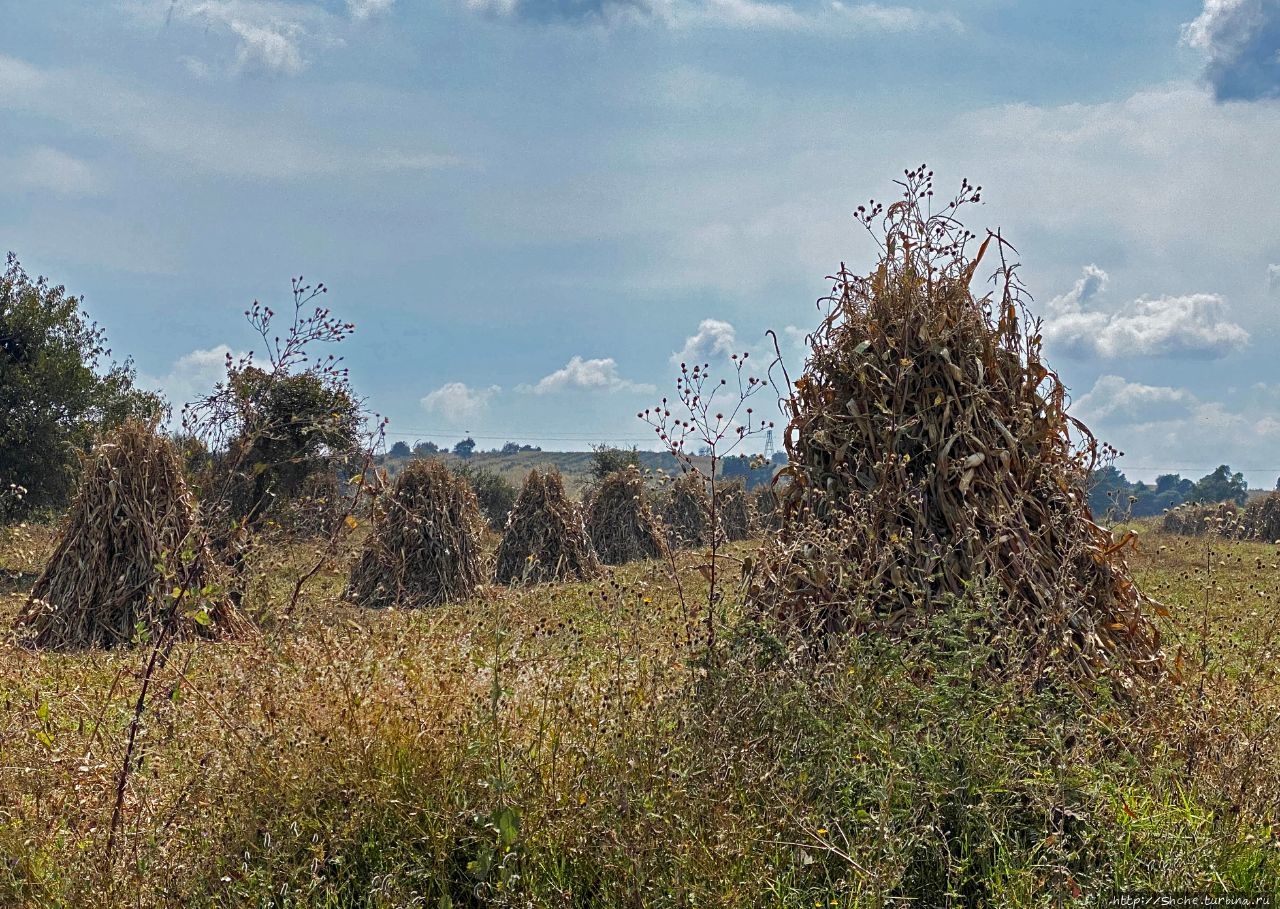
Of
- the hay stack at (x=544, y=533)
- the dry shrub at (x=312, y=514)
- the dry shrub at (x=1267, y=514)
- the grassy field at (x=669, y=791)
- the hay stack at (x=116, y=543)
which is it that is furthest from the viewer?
the dry shrub at (x=1267, y=514)

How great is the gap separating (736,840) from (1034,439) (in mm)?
2545

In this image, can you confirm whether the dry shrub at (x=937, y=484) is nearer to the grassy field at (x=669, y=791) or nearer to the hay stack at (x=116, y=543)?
the grassy field at (x=669, y=791)

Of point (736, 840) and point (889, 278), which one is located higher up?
point (889, 278)

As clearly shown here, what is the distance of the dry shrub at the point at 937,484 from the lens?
397 centimetres

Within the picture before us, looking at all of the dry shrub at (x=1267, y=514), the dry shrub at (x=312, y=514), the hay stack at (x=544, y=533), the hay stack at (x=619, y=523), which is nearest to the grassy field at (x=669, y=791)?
the dry shrub at (x=312, y=514)

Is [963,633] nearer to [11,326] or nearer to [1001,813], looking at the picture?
[1001,813]

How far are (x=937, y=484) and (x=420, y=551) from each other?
1161cm

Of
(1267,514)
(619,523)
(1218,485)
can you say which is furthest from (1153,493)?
(619,523)

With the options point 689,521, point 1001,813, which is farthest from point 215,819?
point 689,521

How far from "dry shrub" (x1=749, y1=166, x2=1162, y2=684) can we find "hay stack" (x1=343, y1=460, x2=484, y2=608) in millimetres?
10618

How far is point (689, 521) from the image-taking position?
1107 inches

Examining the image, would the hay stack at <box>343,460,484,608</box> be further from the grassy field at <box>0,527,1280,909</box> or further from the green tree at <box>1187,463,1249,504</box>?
the green tree at <box>1187,463,1249,504</box>

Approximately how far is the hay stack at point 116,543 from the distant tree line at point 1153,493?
804 centimetres

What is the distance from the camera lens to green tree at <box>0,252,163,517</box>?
18812 mm
